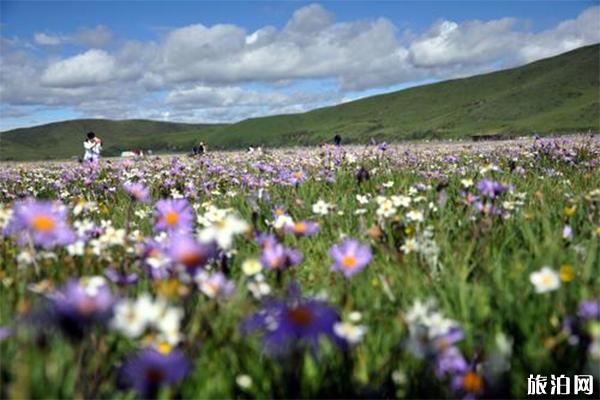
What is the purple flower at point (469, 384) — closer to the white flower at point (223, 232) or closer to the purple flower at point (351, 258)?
the purple flower at point (351, 258)

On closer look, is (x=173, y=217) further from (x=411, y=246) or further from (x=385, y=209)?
(x=385, y=209)

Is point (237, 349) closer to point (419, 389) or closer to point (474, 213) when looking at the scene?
point (419, 389)

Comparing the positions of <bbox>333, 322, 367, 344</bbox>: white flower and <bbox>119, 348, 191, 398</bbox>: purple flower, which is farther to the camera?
<bbox>333, 322, 367, 344</bbox>: white flower

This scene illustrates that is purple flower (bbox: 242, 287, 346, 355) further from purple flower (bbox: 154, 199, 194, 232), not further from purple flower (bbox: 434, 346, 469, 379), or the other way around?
purple flower (bbox: 154, 199, 194, 232)

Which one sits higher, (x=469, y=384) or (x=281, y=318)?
(x=281, y=318)

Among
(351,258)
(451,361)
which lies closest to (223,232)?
(351,258)

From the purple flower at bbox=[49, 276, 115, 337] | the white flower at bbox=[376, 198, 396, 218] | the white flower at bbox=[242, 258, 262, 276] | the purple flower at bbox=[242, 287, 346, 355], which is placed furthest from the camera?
the white flower at bbox=[376, 198, 396, 218]

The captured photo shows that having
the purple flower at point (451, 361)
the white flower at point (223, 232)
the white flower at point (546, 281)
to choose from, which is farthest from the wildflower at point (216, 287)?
the white flower at point (546, 281)

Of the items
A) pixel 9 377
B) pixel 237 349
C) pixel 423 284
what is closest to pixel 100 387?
pixel 9 377

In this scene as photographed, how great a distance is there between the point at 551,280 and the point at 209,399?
1588 mm

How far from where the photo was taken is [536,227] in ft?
14.5

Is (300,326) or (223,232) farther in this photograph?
(223,232)

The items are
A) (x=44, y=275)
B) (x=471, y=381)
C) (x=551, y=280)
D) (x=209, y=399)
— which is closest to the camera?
(x=471, y=381)

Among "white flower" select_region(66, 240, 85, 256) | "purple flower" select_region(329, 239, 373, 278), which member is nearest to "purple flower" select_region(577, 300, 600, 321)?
"purple flower" select_region(329, 239, 373, 278)
